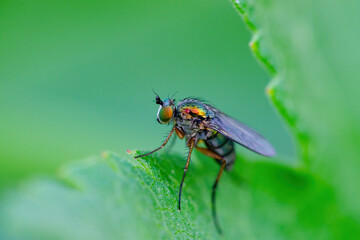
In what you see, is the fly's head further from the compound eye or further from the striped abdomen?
the striped abdomen

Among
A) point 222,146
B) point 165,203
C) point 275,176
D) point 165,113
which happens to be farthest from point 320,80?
point 165,203

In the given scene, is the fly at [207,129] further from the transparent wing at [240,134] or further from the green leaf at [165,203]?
the green leaf at [165,203]

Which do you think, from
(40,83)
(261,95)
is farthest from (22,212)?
(261,95)

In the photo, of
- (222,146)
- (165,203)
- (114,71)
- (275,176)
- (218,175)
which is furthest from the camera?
(114,71)

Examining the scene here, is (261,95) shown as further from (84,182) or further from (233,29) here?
(84,182)

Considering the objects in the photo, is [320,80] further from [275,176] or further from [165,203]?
[165,203]

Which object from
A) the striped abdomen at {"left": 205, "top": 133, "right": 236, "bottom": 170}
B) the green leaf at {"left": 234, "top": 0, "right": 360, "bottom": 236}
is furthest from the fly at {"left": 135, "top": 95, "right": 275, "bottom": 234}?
the green leaf at {"left": 234, "top": 0, "right": 360, "bottom": 236}
